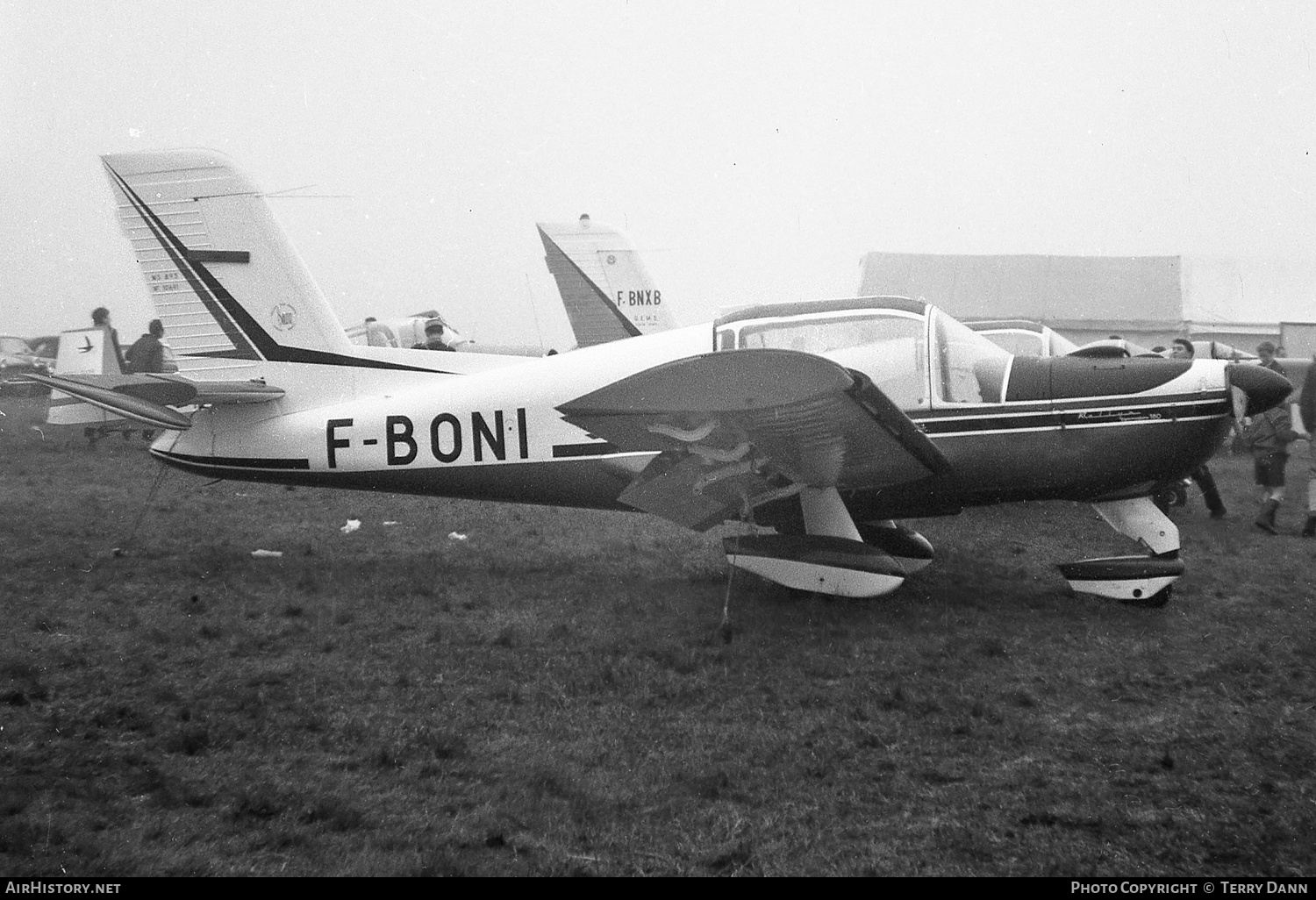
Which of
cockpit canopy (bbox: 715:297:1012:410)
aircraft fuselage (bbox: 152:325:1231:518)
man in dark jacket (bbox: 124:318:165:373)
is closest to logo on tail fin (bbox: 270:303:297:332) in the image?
aircraft fuselage (bbox: 152:325:1231:518)

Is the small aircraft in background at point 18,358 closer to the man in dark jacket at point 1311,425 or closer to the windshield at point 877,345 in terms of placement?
the windshield at point 877,345

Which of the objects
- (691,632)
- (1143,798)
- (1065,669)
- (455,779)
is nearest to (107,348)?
(691,632)

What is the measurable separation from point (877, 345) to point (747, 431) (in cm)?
109

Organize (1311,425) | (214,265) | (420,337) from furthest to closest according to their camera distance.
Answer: (420,337) → (1311,425) → (214,265)

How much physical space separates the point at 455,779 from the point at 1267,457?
328 inches

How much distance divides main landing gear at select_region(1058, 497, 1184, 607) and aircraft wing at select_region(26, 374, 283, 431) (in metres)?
5.12

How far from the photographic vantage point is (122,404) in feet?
18.6

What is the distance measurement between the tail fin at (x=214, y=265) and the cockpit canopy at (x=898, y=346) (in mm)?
2968

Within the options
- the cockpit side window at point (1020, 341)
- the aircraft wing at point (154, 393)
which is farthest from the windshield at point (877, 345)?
the cockpit side window at point (1020, 341)

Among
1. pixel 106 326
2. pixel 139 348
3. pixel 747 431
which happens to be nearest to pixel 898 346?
pixel 747 431

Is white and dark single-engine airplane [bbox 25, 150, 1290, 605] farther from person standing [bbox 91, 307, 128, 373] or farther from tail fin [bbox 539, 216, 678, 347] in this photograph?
tail fin [bbox 539, 216, 678, 347]

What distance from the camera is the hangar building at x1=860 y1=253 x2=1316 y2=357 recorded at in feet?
68.0

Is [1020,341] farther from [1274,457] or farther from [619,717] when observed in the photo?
[619,717]

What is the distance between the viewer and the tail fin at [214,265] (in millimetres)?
6207
